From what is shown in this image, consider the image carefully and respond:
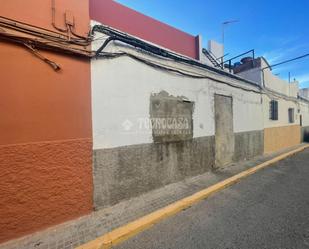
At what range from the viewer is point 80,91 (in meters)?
3.71

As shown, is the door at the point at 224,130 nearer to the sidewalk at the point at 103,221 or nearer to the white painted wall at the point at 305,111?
the sidewalk at the point at 103,221

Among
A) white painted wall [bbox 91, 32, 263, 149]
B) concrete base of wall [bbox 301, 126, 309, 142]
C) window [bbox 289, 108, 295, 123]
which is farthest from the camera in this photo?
concrete base of wall [bbox 301, 126, 309, 142]

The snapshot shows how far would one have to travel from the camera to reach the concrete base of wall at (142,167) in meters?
4.03

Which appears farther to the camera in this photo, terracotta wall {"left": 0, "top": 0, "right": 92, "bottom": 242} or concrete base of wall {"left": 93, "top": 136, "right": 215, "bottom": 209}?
concrete base of wall {"left": 93, "top": 136, "right": 215, "bottom": 209}

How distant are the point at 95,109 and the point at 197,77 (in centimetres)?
358

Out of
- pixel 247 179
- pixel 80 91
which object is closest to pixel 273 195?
pixel 247 179

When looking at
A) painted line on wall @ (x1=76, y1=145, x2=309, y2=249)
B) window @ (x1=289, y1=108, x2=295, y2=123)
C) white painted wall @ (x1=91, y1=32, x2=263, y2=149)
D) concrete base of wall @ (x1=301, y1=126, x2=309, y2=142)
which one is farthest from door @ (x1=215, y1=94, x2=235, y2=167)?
concrete base of wall @ (x1=301, y1=126, x2=309, y2=142)

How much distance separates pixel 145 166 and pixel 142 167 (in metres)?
0.09

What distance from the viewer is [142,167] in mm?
4723

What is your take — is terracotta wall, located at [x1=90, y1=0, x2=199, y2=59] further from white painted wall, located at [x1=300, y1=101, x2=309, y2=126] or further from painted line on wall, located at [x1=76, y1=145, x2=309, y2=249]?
white painted wall, located at [x1=300, y1=101, x2=309, y2=126]

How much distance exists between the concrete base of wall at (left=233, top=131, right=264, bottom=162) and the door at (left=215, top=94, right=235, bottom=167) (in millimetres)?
428

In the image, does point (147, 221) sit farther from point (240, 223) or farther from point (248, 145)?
point (248, 145)

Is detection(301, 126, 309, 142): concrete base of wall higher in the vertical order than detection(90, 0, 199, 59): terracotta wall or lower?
lower

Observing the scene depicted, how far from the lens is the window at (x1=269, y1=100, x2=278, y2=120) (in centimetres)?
1105
